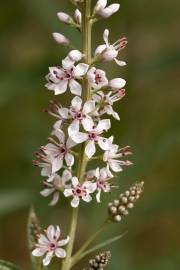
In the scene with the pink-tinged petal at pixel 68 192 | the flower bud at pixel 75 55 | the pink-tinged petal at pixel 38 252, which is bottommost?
the pink-tinged petal at pixel 38 252

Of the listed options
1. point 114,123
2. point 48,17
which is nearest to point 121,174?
point 114,123

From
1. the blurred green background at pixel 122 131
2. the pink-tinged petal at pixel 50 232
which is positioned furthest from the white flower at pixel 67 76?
the blurred green background at pixel 122 131

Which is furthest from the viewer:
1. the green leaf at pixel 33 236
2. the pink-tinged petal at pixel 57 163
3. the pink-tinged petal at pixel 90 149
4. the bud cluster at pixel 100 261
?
the green leaf at pixel 33 236

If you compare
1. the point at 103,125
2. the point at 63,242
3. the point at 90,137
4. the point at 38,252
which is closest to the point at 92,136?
the point at 90,137

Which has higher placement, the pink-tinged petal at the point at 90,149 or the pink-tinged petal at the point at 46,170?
the pink-tinged petal at the point at 90,149

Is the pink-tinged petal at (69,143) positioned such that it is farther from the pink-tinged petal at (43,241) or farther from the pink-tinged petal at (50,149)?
the pink-tinged petal at (43,241)

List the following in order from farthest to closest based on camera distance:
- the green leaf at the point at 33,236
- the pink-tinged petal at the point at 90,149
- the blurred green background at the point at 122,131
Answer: the blurred green background at the point at 122,131
the green leaf at the point at 33,236
the pink-tinged petal at the point at 90,149

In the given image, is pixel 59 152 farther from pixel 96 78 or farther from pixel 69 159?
pixel 96 78
